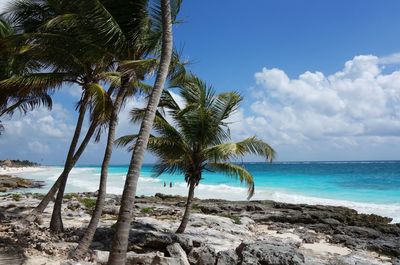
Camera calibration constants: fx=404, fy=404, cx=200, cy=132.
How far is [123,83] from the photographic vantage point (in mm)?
9172

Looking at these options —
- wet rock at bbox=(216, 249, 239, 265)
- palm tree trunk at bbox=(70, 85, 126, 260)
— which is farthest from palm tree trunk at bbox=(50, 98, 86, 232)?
wet rock at bbox=(216, 249, 239, 265)

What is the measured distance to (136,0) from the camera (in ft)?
29.1

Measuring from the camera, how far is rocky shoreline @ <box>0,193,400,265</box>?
854 cm

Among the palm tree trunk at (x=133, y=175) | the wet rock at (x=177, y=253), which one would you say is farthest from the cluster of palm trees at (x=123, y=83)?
the wet rock at (x=177, y=253)

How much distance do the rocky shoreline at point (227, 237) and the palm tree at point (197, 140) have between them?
1.64m

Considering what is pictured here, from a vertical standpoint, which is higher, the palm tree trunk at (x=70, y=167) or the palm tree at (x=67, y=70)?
the palm tree at (x=67, y=70)

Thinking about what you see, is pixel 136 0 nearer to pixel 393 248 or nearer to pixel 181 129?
pixel 181 129

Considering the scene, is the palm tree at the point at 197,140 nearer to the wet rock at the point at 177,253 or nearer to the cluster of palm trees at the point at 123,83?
the cluster of palm trees at the point at 123,83

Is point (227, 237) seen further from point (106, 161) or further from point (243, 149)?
point (106, 161)

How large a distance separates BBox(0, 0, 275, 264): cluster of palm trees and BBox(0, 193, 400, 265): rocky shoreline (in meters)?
0.89

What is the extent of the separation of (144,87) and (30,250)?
4.95 metres

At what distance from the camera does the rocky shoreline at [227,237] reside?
8539 millimetres

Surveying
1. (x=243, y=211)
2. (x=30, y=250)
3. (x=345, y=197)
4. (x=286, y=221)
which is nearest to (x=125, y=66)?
(x=30, y=250)

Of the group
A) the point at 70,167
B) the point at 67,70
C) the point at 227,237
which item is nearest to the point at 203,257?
the point at 227,237
